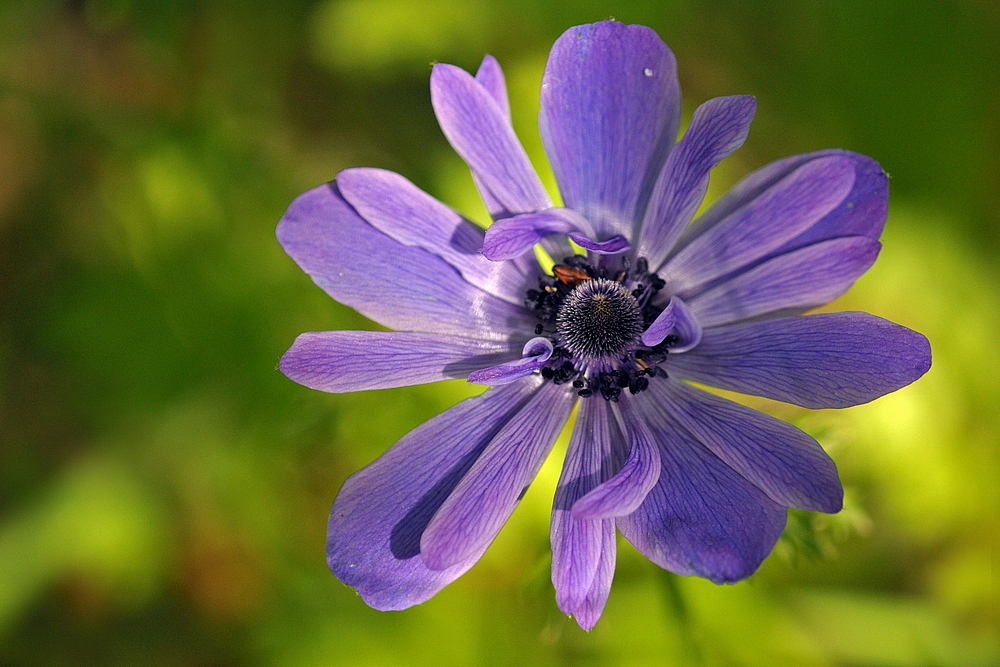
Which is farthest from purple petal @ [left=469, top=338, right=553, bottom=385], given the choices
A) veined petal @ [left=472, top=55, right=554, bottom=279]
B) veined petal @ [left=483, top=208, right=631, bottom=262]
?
veined petal @ [left=472, top=55, right=554, bottom=279]

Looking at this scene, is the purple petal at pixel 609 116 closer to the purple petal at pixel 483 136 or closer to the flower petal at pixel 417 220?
the purple petal at pixel 483 136

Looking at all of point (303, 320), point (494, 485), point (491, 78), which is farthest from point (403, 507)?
point (303, 320)

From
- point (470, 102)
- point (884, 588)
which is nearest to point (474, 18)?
point (470, 102)

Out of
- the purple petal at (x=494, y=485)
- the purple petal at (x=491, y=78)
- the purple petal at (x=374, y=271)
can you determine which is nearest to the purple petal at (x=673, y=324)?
the purple petal at (x=494, y=485)

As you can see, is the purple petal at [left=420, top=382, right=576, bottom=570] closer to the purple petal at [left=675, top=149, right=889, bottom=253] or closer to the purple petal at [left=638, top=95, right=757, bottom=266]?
the purple petal at [left=638, top=95, right=757, bottom=266]

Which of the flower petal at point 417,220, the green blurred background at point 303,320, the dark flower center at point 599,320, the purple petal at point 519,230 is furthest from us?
the green blurred background at point 303,320

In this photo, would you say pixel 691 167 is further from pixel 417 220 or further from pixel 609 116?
pixel 417 220
